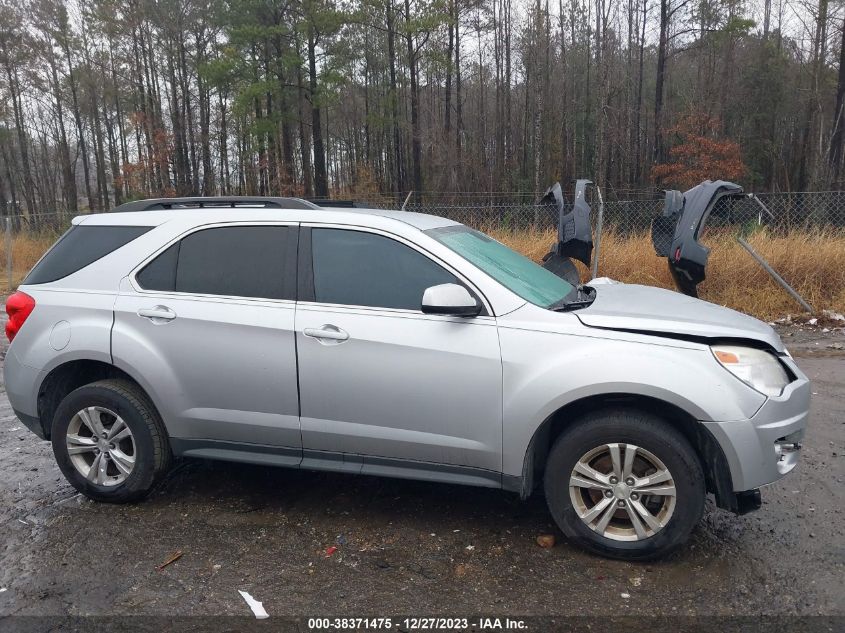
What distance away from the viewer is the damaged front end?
827 centimetres

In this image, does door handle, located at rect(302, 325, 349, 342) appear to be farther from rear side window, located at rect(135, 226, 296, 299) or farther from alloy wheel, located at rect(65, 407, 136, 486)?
alloy wheel, located at rect(65, 407, 136, 486)

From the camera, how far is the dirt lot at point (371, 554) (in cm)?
313

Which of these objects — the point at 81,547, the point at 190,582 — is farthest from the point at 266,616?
the point at 81,547

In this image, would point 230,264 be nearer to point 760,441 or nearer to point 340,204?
point 340,204

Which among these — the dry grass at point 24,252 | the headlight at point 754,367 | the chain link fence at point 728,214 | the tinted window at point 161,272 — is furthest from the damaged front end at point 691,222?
the dry grass at point 24,252

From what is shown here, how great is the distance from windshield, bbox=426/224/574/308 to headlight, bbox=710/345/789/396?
0.90 m

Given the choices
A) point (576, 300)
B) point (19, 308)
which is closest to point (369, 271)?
point (576, 300)

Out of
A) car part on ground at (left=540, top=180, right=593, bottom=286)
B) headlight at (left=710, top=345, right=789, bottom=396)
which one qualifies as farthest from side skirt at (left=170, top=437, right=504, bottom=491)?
car part on ground at (left=540, top=180, right=593, bottom=286)

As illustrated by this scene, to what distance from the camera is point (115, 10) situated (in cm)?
3922

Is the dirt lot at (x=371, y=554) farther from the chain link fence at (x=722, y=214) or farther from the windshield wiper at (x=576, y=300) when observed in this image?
the chain link fence at (x=722, y=214)

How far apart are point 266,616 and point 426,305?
1.59 m

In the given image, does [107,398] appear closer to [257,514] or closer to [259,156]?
[257,514]

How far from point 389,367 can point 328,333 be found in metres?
0.38

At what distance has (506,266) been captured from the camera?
13.5 feet
